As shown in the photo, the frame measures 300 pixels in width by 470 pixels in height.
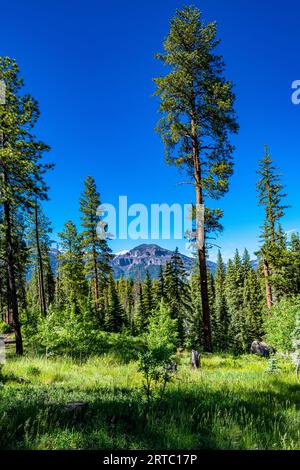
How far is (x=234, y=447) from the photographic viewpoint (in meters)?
3.52

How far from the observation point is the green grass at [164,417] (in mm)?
3521

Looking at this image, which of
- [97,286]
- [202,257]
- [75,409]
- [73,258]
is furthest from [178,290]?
[75,409]

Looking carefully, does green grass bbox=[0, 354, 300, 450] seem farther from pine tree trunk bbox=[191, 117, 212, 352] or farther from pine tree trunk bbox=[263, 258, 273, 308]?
pine tree trunk bbox=[263, 258, 273, 308]

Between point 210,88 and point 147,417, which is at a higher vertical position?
point 210,88

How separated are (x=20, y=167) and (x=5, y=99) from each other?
10.8 feet

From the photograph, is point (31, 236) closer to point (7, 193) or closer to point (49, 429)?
point (7, 193)

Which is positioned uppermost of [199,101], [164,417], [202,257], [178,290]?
[199,101]

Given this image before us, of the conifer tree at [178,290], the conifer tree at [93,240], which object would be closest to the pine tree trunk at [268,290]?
the conifer tree at [178,290]

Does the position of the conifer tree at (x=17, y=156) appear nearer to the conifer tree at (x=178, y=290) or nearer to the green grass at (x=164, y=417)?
the green grass at (x=164, y=417)

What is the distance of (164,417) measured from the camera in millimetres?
4266

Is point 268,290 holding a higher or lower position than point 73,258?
lower

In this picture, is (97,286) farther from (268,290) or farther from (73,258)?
(268,290)
